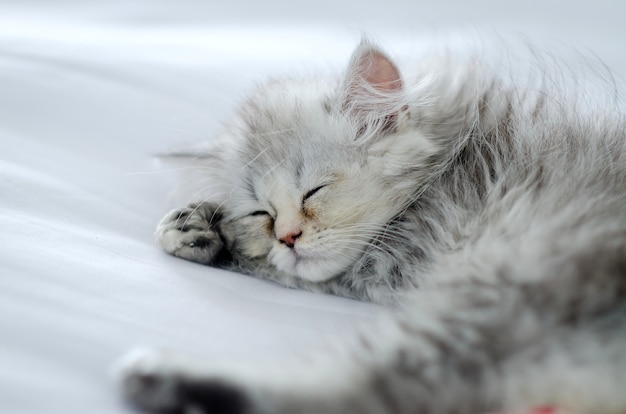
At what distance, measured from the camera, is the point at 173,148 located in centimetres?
199

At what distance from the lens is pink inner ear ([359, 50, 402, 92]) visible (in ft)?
5.12

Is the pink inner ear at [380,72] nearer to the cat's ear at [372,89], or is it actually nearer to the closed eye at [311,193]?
the cat's ear at [372,89]

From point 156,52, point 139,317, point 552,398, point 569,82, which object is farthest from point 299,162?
point 156,52

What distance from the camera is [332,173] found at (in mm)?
1576

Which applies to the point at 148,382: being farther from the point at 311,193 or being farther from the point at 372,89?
the point at 372,89

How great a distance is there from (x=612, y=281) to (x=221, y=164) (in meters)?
1.07

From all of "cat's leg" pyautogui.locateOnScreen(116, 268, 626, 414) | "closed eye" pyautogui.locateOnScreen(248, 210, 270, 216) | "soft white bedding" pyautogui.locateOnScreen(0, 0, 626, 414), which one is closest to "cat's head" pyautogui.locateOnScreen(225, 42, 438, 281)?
"closed eye" pyautogui.locateOnScreen(248, 210, 270, 216)

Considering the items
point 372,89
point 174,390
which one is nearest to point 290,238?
point 372,89

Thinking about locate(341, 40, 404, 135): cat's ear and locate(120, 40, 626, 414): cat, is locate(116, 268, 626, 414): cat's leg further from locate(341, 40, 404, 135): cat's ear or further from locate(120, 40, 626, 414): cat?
locate(341, 40, 404, 135): cat's ear

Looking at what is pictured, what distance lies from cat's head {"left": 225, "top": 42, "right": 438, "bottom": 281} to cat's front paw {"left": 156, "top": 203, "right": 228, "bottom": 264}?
0.22 ft

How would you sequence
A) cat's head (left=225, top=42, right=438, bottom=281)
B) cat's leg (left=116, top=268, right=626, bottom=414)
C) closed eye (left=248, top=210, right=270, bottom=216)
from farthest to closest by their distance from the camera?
closed eye (left=248, top=210, right=270, bottom=216), cat's head (left=225, top=42, right=438, bottom=281), cat's leg (left=116, top=268, right=626, bottom=414)

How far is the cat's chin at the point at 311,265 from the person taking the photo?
5.08 ft

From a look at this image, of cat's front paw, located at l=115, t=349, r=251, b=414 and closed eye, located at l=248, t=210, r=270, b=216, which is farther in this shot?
closed eye, located at l=248, t=210, r=270, b=216

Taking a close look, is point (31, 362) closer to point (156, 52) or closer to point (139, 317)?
point (139, 317)
